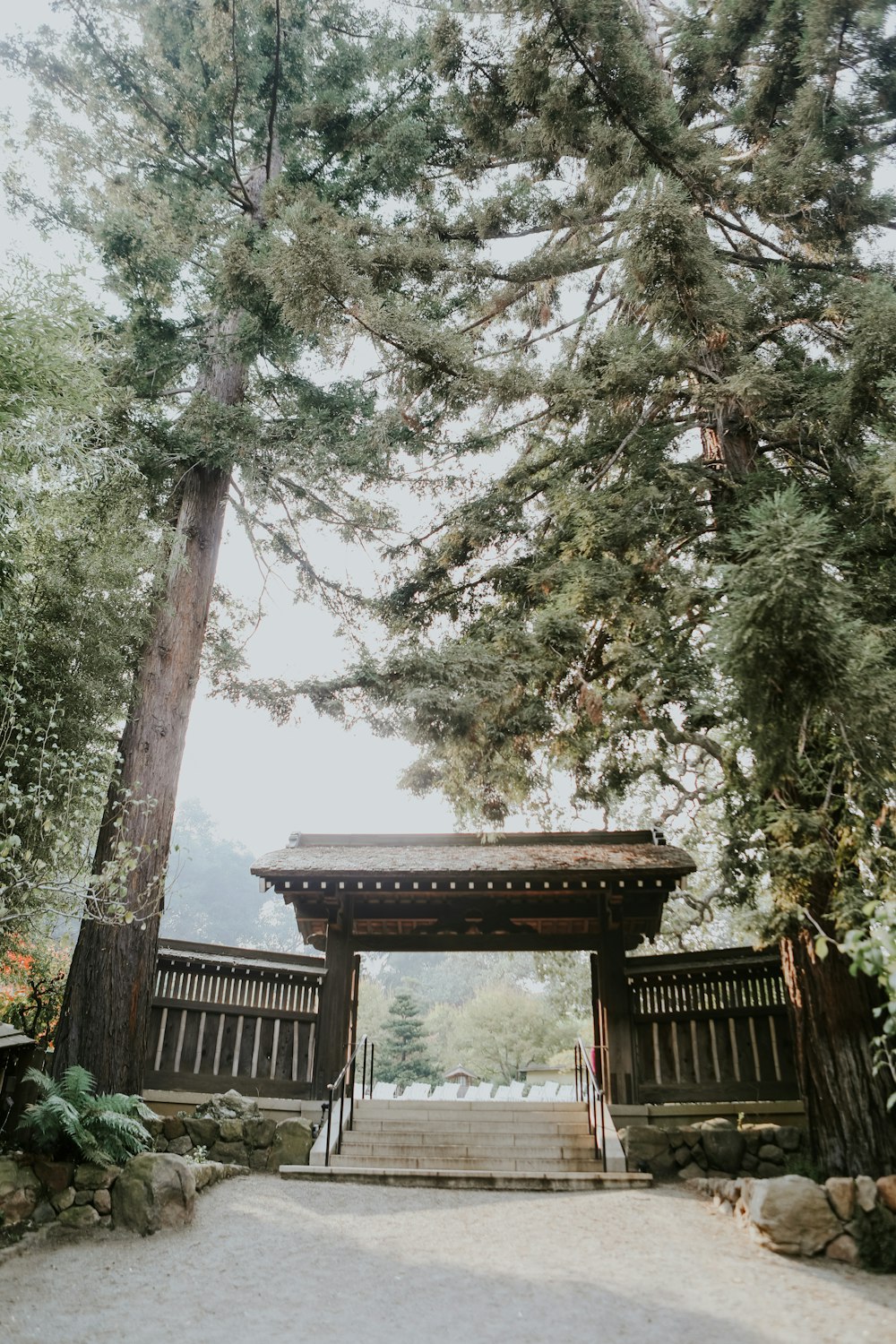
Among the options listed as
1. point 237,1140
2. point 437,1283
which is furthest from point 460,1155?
point 437,1283

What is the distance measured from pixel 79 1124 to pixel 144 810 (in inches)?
92.5

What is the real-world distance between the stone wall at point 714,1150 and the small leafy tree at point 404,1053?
757 inches

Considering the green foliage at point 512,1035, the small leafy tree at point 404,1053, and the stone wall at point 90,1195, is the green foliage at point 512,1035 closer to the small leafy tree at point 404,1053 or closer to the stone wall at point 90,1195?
the small leafy tree at point 404,1053

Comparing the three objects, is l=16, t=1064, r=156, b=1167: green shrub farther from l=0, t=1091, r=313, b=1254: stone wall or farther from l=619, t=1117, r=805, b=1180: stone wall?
l=619, t=1117, r=805, b=1180: stone wall

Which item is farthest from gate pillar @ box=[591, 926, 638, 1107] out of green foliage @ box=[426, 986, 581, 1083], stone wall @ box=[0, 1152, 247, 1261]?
green foliage @ box=[426, 986, 581, 1083]

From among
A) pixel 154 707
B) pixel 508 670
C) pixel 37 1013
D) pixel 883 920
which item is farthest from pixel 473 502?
pixel 37 1013

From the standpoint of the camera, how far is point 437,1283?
4.16 metres

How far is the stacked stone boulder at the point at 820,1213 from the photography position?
14.9ft

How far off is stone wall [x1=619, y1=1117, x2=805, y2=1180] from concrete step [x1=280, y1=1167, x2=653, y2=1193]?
0.46 metres

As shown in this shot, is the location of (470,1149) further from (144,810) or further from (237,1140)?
(144,810)

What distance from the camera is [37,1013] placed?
838 cm

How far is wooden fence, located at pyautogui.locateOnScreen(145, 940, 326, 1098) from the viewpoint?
810 cm

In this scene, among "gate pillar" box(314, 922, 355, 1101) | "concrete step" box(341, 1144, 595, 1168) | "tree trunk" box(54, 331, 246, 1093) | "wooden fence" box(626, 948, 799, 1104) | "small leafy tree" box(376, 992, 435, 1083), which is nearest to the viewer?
"tree trunk" box(54, 331, 246, 1093)

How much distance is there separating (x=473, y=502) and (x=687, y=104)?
4.81m
